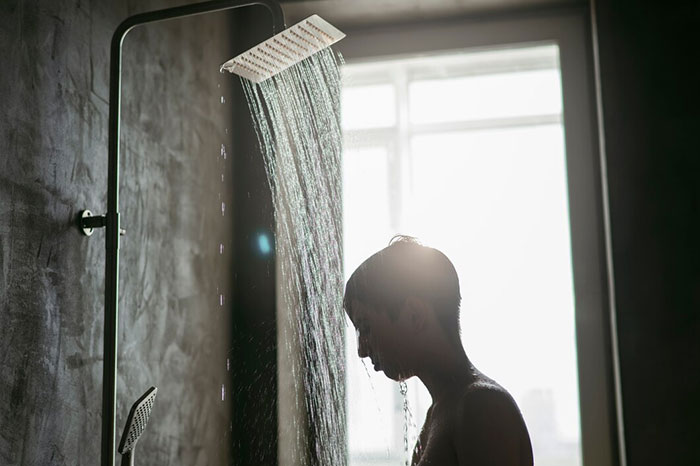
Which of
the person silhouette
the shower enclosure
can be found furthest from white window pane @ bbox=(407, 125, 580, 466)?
the person silhouette

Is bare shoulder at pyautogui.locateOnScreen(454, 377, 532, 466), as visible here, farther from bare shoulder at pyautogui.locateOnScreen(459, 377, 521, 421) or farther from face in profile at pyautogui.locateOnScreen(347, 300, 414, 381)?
face in profile at pyautogui.locateOnScreen(347, 300, 414, 381)

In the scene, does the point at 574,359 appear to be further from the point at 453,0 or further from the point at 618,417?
the point at 453,0

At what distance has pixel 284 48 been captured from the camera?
3.48ft

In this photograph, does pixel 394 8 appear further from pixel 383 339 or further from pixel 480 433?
pixel 480 433

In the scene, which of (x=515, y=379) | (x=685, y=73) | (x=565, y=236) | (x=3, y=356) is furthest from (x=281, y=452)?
(x=685, y=73)

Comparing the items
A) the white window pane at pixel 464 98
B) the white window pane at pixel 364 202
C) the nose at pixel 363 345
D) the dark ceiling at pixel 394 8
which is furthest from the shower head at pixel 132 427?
the white window pane at pixel 464 98

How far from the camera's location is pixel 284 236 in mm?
2111

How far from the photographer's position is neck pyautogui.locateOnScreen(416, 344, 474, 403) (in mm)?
1058

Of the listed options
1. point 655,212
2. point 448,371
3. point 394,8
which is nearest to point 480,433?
point 448,371

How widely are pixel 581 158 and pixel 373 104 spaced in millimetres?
674

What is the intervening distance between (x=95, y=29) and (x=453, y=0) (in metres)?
1.14

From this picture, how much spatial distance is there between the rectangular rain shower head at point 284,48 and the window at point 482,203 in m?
1.08

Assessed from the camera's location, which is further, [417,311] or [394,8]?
[394,8]

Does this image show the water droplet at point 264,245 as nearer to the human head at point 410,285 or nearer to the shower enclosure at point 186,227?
the shower enclosure at point 186,227
